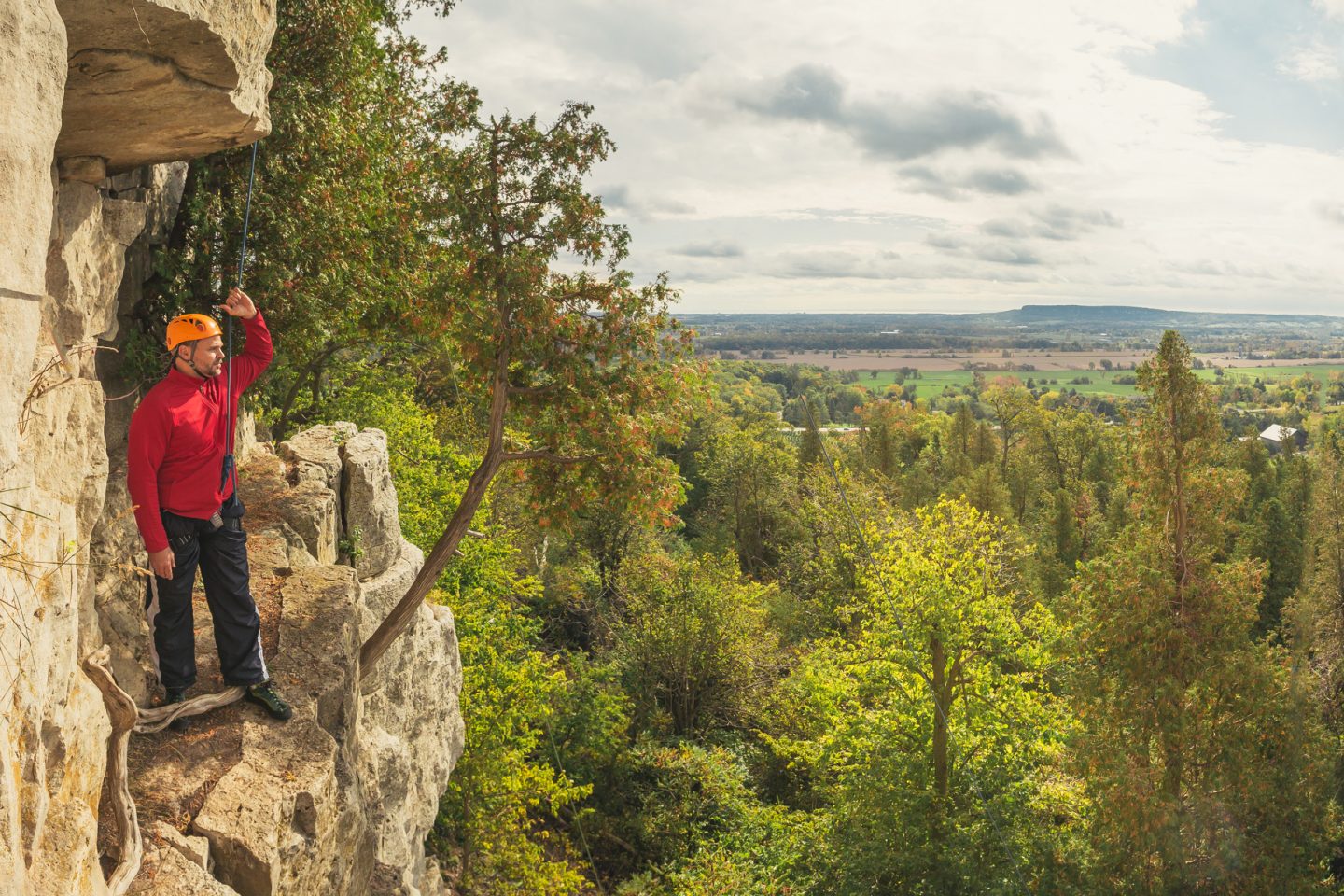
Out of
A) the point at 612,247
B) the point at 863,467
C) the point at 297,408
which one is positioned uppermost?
the point at 612,247

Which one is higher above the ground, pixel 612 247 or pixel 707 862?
pixel 612 247

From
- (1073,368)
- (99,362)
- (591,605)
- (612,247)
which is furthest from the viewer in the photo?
(1073,368)

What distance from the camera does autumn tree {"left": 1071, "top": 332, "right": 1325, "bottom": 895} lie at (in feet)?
42.2

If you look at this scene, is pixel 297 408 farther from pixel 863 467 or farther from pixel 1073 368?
pixel 1073 368

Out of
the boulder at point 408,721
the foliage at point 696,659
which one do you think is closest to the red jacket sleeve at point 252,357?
the boulder at point 408,721

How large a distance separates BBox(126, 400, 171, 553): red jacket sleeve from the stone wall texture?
0.28 meters

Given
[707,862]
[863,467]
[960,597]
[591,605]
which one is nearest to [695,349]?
[960,597]

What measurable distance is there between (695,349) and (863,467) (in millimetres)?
41307

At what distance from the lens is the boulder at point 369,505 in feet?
36.7

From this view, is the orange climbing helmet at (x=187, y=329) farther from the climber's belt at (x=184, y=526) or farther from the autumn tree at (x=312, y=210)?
the autumn tree at (x=312, y=210)

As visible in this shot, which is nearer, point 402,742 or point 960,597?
point 402,742

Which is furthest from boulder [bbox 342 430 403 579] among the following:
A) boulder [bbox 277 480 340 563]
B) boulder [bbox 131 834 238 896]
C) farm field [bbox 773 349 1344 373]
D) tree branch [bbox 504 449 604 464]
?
farm field [bbox 773 349 1344 373]

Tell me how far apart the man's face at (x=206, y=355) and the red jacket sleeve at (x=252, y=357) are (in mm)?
763

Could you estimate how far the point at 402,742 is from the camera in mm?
11977
